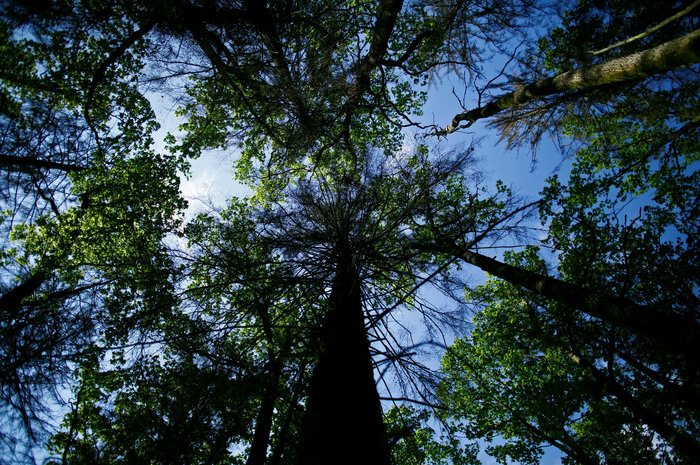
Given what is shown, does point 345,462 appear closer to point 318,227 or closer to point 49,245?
point 318,227

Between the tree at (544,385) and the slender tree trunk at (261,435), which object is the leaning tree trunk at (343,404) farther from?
the tree at (544,385)

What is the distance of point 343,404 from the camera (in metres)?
2.44

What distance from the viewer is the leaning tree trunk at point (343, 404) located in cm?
210

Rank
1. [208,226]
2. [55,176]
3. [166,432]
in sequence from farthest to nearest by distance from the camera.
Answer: [208,226] < [55,176] < [166,432]

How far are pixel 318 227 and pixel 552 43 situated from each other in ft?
24.8

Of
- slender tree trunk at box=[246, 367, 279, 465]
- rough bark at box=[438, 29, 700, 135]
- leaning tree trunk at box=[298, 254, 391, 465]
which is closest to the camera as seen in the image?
leaning tree trunk at box=[298, 254, 391, 465]

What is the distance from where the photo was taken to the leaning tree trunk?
2.10 m

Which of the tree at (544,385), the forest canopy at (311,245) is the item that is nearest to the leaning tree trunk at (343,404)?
the forest canopy at (311,245)

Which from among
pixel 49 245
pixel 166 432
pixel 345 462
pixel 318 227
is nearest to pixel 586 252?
pixel 318 227

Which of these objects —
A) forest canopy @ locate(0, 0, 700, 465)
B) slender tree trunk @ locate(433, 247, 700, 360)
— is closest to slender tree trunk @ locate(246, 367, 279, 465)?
forest canopy @ locate(0, 0, 700, 465)

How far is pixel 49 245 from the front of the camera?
5645 millimetres

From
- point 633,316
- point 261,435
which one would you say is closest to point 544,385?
point 633,316

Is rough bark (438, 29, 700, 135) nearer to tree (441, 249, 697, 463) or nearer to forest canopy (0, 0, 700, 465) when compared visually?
forest canopy (0, 0, 700, 465)

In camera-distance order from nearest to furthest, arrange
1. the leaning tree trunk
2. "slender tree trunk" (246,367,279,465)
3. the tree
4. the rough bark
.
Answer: the leaning tree trunk
the rough bark
"slender tree trunk" (246,367,279,465)
the tree
